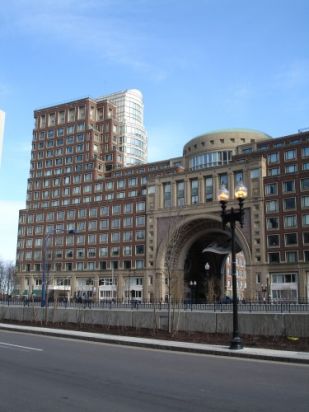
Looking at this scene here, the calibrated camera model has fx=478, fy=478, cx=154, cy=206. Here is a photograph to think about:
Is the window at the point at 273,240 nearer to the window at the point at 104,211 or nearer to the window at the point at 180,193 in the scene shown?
the window at the point at 180,193

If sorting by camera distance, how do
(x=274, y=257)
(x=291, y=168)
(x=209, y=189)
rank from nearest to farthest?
1. (x=274, y=257)
2. (x=291, y=168)
3. (x=209, y=189)

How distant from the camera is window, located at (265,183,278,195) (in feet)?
→ 276

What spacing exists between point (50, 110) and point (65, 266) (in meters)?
44.6

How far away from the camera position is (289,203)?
82.2 metres

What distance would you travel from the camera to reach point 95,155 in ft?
397

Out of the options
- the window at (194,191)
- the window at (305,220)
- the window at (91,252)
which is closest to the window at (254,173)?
the window at (305,220)

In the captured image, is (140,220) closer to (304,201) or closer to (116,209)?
(116,209)

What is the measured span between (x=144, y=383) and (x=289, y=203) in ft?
246

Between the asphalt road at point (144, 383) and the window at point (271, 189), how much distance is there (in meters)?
70.3

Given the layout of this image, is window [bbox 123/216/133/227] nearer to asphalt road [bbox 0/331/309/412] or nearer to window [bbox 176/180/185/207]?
window [bbox 176/180/185/207]

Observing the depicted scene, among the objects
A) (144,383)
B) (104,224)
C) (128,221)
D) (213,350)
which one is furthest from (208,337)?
(104,224)

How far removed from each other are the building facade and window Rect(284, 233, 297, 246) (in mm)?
170

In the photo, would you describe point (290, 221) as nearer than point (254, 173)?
Yes

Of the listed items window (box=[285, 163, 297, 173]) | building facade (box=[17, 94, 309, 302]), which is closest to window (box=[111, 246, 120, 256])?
building facade (box=[17, 94, 309, 302])
